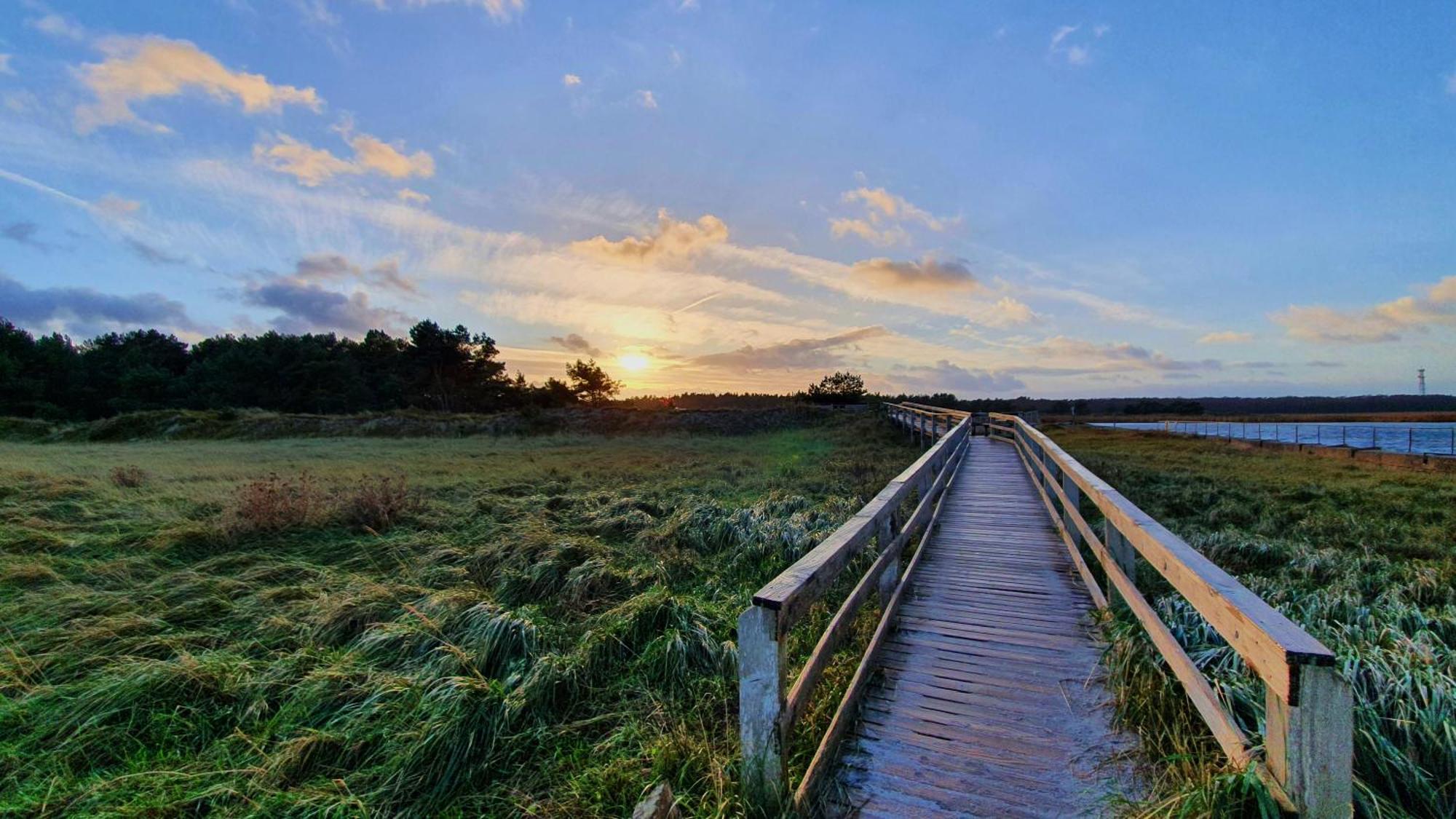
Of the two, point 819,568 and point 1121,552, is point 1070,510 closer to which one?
point 1121,552

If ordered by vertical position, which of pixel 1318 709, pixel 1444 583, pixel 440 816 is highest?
pixel 1318 709

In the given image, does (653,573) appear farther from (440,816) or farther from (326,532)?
(326,532)

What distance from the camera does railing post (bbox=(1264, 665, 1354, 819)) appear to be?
4.91 ft

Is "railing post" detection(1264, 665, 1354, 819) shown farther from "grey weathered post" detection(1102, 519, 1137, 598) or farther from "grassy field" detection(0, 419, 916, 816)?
"grey weathered post" detection(1102, 519, 1137, 598)

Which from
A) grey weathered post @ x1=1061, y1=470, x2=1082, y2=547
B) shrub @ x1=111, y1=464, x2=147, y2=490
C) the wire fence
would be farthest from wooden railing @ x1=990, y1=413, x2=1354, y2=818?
the wire fence

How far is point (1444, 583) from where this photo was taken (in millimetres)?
5211

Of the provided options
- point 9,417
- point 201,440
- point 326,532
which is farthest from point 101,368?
point 326,532

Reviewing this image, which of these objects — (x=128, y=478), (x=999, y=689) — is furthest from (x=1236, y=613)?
(x=128, y=478)

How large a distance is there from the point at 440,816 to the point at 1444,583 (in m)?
8.49

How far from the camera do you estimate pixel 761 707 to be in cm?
226

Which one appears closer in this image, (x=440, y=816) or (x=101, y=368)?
(x=440, y=816)

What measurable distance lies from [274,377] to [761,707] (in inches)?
2498

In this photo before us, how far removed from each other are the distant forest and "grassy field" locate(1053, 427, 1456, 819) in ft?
111

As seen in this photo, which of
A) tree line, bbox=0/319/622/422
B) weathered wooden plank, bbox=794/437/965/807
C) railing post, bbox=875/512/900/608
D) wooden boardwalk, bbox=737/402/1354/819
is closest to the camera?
wooden boardwalk, bbox=737/402/1354/819
